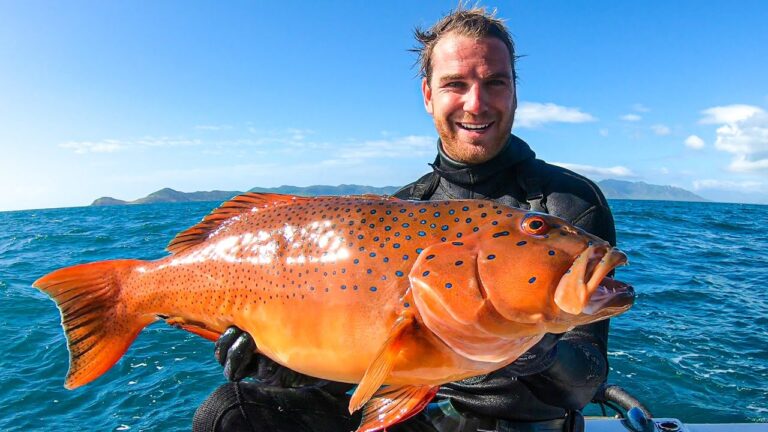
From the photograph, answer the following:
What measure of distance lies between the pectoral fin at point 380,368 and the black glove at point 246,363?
113cm

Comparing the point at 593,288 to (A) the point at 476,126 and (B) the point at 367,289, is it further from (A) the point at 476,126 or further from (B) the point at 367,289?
(A) the point at 476,126

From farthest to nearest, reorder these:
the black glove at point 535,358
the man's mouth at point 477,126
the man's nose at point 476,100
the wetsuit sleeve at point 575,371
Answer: the man's mouth at point 477,126
the man's nose at point 476,100
the wetsuit sleeve at point 575,371
the black glove at point 535,358

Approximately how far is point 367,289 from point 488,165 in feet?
6.64

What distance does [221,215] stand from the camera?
3414 mm

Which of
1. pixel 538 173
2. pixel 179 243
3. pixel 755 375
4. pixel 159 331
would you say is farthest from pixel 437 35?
pixel 159 331

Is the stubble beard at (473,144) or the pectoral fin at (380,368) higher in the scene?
the stubble beard at (473,144)

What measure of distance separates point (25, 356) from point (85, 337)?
8.76 m

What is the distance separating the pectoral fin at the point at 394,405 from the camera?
100 inches

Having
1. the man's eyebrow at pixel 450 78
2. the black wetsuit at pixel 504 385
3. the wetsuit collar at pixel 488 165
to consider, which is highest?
the man's eyebrow at pixel 450 78

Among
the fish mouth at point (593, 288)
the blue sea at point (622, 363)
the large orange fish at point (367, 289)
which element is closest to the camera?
the fish mouth at point (593, 288)

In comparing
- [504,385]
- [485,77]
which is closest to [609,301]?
[504,385]

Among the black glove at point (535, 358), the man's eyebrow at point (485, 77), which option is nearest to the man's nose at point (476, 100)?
the man's eyebrow at point (485, 77)

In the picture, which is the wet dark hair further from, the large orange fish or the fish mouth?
the fish mouth

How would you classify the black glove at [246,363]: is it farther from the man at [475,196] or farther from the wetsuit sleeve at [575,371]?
the wetsuit sleeve at [575,371]
